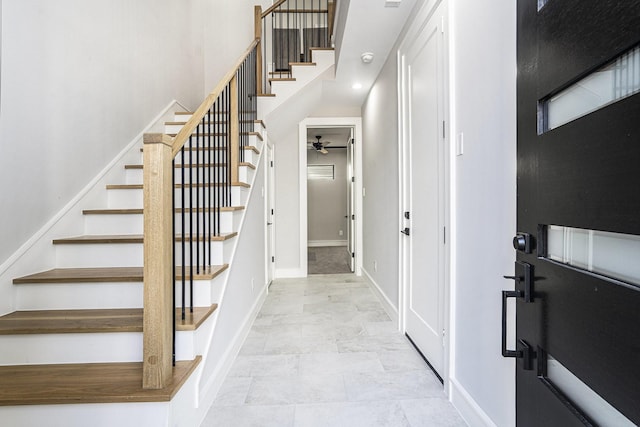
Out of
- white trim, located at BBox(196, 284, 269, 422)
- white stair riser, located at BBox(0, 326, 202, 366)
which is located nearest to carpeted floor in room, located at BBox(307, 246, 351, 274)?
white trim, located at BBox(196, 284, 269, 422)

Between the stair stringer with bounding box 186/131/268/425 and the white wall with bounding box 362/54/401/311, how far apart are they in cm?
136

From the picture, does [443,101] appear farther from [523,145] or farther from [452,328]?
[452,328]

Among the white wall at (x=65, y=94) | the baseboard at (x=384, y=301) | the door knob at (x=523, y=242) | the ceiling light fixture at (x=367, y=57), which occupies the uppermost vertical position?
the ceiling light fixture at (x=367, y=57)

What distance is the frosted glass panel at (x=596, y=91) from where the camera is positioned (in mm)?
583

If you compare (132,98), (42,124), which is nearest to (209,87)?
(132,98)

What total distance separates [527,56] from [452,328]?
4.59 feet

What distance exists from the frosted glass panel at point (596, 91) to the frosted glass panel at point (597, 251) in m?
0.28

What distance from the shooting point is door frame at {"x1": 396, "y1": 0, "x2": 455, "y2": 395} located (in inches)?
68.7

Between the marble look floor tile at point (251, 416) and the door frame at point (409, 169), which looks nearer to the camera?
the marble look floor tile at point (251, 416)

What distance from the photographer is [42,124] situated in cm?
188

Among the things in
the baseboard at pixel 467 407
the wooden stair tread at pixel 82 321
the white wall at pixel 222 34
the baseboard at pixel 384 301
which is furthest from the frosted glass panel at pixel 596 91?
the white wall at pixel 222 34

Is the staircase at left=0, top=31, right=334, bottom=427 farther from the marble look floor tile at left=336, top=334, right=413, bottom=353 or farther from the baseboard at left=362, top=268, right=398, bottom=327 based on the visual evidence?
the baseboard at left=362, top=268, right=398, bottom=327

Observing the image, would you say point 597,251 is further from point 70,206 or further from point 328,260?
point 328,260

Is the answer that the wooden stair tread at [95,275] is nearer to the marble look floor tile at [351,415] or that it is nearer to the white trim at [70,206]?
the white trim at [70,206]
